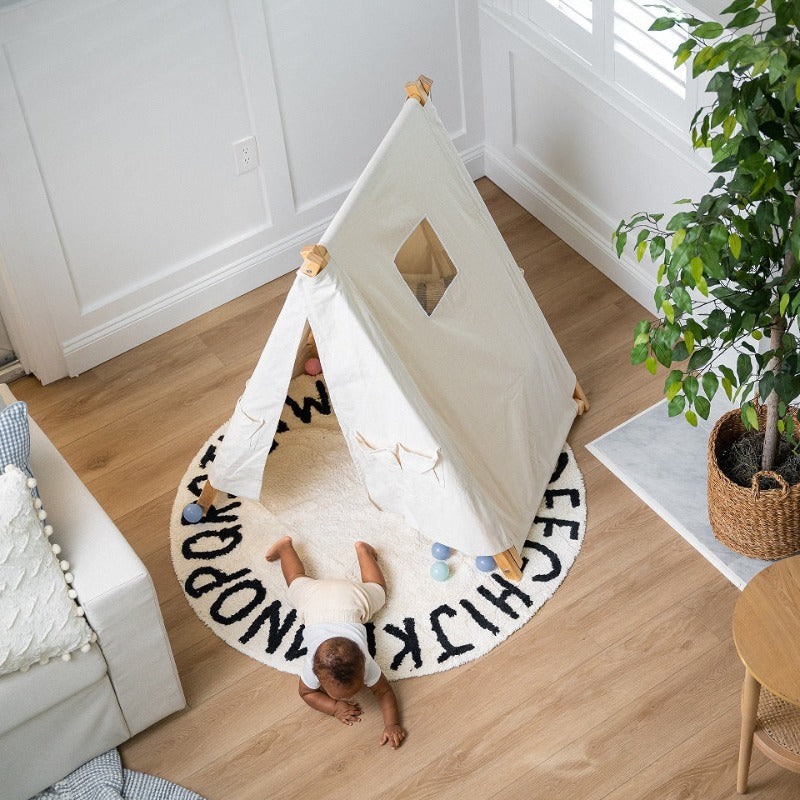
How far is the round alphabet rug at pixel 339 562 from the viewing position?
2596mm

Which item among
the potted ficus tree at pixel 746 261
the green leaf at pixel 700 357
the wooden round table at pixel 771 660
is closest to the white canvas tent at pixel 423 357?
the potted ficus tree at pixel 746 261

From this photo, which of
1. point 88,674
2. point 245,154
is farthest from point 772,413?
point 245,154

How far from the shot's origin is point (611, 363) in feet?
10.4

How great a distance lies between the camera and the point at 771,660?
199 centimetres

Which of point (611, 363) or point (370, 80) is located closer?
point (611, 363)

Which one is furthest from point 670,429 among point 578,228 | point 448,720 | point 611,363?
point 448,720

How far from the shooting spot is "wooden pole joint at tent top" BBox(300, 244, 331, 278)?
87.4 inches

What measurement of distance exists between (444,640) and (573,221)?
145 centimetres

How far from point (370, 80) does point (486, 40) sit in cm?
40

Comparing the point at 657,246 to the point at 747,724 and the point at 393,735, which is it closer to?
the point at 747,724

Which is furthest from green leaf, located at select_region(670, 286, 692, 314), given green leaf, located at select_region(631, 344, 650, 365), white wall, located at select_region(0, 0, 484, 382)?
white wall, located at select_region(0, 0, 484, 382)

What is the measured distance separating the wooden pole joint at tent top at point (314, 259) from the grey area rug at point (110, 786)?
3.63 ft

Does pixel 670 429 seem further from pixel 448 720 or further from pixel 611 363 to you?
pixel 448 720

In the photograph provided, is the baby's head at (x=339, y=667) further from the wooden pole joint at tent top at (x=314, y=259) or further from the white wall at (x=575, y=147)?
the white wall at (x=575, y=147)
